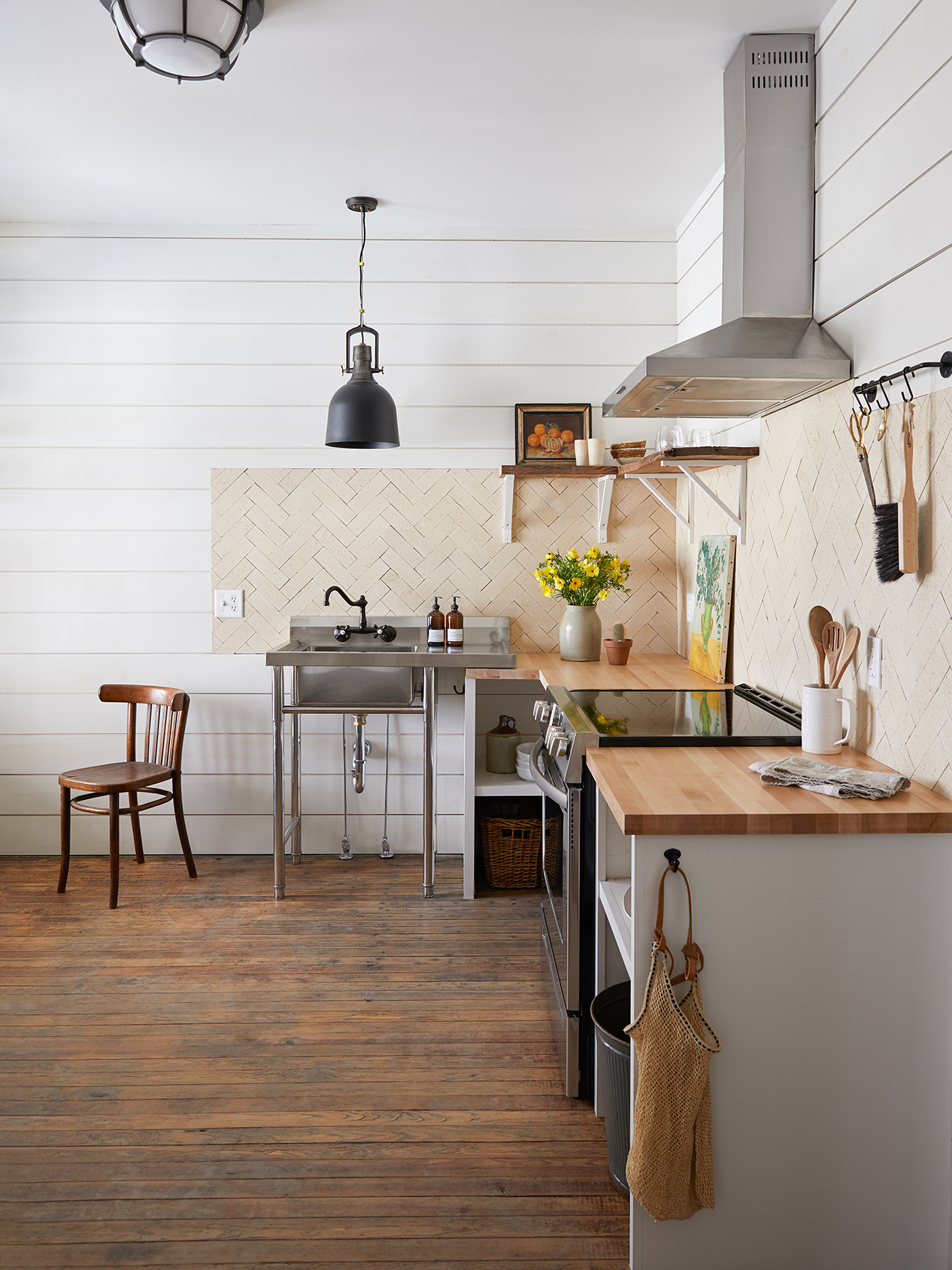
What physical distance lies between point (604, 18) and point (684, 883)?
213 centimetres

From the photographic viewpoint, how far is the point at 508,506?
12.9 feet

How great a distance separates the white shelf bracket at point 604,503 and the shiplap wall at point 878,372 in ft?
3.86

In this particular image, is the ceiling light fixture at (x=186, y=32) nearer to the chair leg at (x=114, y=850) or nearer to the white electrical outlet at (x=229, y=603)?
the white electrical outlet at (x=229, y=603)

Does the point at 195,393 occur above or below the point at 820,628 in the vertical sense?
above

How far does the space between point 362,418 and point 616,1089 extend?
8.14 ft

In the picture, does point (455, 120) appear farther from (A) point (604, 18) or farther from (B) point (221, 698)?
(B) point (221, 698)

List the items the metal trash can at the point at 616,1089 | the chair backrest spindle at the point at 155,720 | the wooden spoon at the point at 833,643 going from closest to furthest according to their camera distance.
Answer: the metal trash can at the point at 616,1089 → the wooden spoon at the point at 833,643 → the chair backrest spindle at the point at 155,720

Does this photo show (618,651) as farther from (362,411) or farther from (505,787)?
(362,411)

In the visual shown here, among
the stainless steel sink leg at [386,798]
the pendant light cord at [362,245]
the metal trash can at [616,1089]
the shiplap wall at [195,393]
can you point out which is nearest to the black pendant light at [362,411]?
the pendant light cord at [362,245]

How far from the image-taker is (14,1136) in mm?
2137

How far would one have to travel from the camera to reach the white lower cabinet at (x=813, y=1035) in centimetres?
168

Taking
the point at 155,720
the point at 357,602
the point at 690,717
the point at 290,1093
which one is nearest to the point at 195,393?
the point at 357,602

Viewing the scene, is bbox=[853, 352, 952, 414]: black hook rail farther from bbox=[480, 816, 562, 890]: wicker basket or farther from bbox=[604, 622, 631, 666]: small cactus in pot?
bbox=[480, 816, 562, 890]: wicker basket

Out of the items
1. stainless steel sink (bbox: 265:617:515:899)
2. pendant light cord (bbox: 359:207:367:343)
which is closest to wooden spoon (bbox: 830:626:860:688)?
stainless steel sink (bbox: 265:617:515:899)
